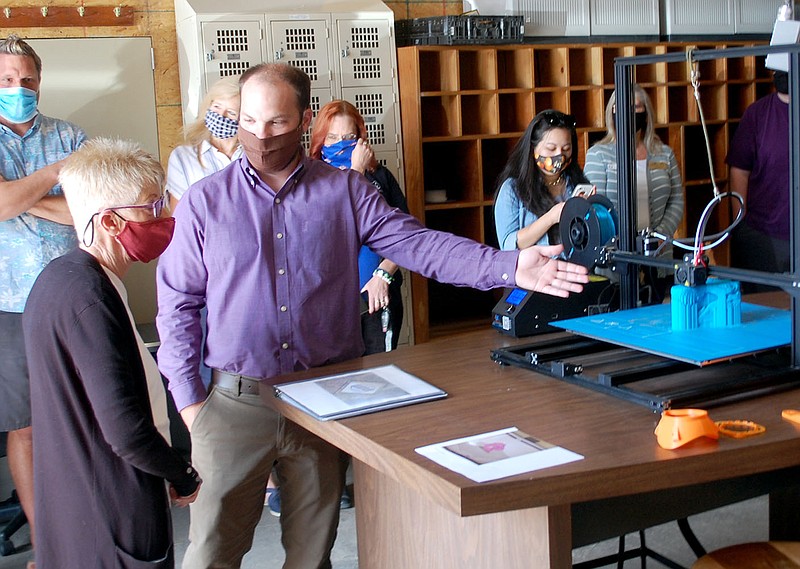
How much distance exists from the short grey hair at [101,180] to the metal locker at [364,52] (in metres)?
3.04

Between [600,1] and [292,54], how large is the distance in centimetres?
198

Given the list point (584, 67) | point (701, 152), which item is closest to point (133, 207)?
point (584, 67)

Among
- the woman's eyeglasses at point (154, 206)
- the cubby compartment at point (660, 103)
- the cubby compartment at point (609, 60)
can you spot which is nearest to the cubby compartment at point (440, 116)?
the cubby compartment at point (609, 60)

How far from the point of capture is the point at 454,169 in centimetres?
565

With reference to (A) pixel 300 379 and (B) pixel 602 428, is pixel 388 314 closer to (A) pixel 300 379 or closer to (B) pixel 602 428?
(A) pixel 300 379

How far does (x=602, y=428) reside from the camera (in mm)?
1835

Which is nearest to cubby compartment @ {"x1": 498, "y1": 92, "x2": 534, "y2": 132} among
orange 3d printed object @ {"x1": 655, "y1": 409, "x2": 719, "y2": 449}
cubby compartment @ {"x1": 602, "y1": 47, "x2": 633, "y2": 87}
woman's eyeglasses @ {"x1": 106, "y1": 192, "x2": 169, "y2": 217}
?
cubby compartment @ {"x1": 602, "y1": 47, "x2": 633, "y2": 87}

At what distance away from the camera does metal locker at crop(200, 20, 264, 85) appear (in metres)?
4.60

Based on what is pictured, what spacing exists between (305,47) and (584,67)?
182cm

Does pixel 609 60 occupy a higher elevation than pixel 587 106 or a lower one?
A: higher

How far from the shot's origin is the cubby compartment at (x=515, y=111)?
5539 millimetres

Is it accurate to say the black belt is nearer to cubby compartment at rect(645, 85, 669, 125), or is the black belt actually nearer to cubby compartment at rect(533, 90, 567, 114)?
cubby compartment at rect(533, 90, 567, 114)

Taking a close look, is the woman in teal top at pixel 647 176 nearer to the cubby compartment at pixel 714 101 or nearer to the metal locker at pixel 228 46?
the metal locker at pixel 228 46

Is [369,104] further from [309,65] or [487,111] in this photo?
[487,111]
